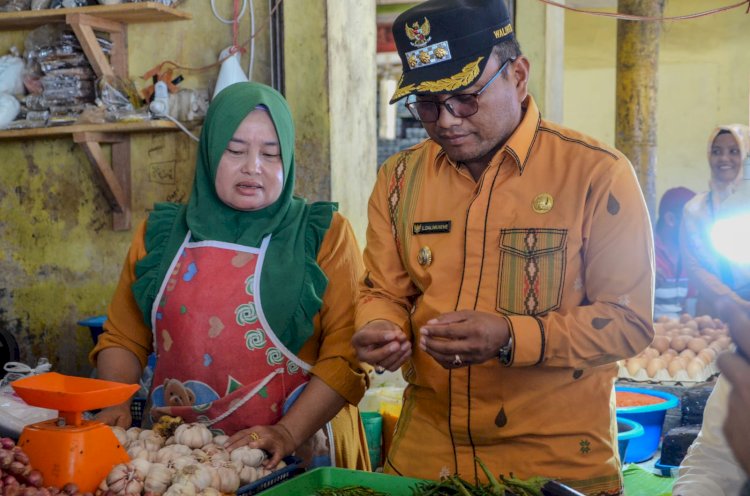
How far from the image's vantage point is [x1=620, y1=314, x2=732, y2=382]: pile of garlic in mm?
4883

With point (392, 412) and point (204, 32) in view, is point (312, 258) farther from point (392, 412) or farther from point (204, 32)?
point (204, 32)

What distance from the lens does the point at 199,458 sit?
7.36 feet

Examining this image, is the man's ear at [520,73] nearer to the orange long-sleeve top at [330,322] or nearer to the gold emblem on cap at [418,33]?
the gold emblem on cap at [418,33]

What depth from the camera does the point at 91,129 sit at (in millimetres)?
4219

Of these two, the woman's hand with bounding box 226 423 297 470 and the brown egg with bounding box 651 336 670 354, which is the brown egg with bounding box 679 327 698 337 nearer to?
the brown egg with bounding box 651 336 670 354

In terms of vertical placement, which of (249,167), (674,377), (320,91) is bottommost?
(674,377)

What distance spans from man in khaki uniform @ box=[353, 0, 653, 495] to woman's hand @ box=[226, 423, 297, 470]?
42 centimetres

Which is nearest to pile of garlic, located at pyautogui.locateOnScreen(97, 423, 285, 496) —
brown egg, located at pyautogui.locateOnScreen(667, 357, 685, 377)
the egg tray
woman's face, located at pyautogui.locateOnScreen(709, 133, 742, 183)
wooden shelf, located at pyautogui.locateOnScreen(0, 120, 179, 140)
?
wooden shelf, located at pyautogui.locateOnScreen(0, 120, 179, 140)

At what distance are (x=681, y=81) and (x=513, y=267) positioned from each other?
11.7 meters

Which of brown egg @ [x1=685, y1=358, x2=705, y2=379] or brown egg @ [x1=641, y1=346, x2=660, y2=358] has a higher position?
brown egg @ [x1=641, y1=346, x2=660, y2=358]

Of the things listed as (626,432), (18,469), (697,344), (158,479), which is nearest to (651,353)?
(697,344)

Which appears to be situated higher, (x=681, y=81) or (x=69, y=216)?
(x=681, y=81)

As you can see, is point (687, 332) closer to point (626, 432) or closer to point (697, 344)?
point (697, 344)

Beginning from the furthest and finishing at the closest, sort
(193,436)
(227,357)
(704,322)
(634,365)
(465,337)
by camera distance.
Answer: (704,322) → (634,365) → (227,357) → (193,436) → (465,337)
